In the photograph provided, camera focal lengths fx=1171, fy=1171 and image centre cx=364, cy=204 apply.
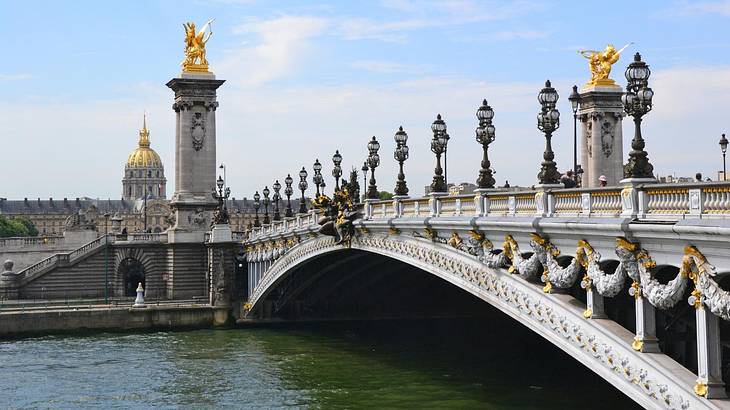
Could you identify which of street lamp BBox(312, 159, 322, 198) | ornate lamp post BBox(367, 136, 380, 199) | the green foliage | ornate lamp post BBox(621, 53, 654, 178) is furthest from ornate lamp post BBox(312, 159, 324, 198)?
the green foliage

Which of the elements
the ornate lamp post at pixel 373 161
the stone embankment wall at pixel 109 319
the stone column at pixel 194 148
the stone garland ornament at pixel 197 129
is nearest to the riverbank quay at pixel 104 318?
the stone embankment wall at pixel 109 319

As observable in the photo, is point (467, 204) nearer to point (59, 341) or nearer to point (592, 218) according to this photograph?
point (592, 218)

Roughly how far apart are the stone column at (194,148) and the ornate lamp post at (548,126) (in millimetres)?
55676

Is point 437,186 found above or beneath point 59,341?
above

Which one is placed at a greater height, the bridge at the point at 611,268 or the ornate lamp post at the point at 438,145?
the ornate lamp post at the point at 438,145

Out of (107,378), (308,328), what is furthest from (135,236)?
(107,378)

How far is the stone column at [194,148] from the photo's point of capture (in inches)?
3009

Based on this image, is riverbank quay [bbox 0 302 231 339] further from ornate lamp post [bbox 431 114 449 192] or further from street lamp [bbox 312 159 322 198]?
ornate lamp post [bbox 431 114 449 192]

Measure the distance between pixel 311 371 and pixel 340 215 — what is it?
6039mm

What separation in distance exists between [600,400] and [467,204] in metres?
8.08

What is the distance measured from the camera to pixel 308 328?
5706 cm

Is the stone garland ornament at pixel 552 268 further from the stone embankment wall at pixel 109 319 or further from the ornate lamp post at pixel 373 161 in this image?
the stone embankment wall at pixel 109 319

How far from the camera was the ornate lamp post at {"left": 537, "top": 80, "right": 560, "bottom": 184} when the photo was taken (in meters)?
21.3

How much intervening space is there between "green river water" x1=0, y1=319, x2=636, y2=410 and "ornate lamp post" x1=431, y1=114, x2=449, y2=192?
20.8 ft
